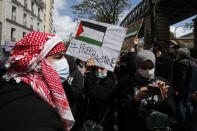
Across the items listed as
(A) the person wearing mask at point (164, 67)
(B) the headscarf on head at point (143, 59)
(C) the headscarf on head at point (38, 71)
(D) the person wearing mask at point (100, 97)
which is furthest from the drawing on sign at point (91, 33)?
(A) the person wearing mask at point (164, 67)

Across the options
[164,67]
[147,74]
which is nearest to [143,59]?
[147,74]

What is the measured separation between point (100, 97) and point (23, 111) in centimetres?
173

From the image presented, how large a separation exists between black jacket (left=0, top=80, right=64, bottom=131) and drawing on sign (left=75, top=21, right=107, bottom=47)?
1.83 metres

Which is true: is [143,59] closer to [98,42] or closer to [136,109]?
[136,109]

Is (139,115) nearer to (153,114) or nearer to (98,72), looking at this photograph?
(153,114)

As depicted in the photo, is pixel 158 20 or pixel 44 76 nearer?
pixel 44 76

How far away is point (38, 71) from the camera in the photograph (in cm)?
117

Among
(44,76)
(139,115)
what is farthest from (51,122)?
(139,115)

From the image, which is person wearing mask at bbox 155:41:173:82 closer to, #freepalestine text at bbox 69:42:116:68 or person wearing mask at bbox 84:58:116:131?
person wearing mask at bbox 84:58:116:131

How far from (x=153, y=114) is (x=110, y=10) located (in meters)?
17.4

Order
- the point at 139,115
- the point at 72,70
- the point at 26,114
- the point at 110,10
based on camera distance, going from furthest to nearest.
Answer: the point at 110,10 < the point at 72,70 < the point at 139,115 < the point at 26,114

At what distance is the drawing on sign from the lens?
272 centimetres

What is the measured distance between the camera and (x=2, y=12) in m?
20.0

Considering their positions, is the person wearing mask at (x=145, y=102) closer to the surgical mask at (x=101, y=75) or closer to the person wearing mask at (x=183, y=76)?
the surgical mask at (x=101, y=75)
